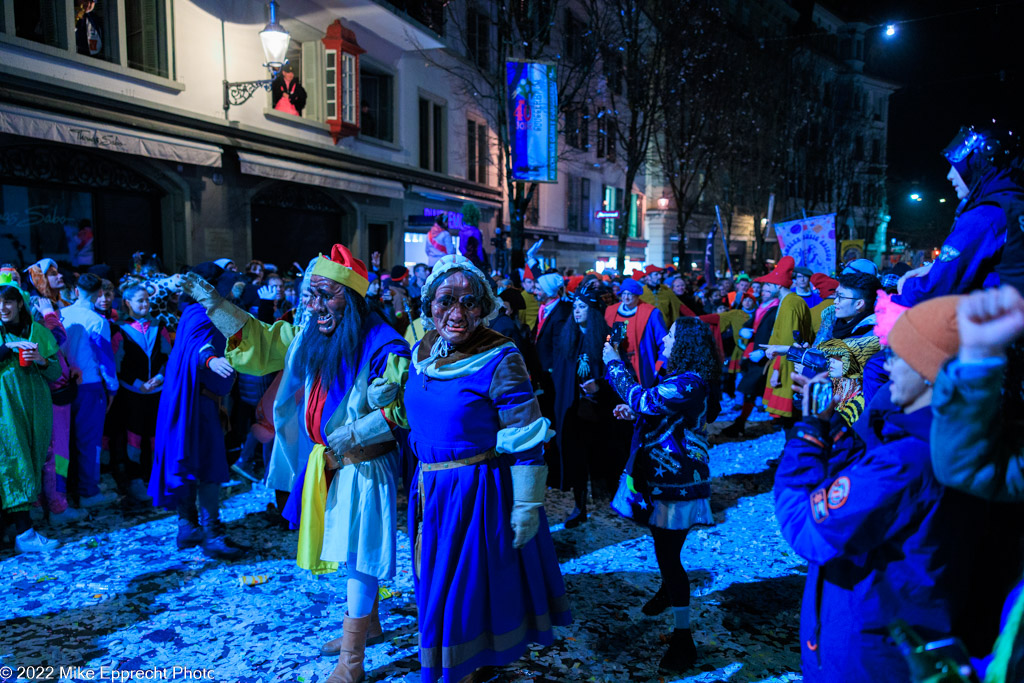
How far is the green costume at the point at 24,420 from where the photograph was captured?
4.70m

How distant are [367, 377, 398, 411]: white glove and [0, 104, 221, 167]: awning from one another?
948 cm

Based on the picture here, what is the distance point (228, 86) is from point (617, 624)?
13055 millimetres

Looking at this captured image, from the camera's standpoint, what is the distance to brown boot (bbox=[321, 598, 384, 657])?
363 centimetres

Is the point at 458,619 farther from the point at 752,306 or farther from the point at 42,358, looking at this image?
the point at 752,306

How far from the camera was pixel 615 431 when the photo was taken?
616 centimetres

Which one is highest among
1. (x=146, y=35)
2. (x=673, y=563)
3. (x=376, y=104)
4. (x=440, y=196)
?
(x=376, y=104)

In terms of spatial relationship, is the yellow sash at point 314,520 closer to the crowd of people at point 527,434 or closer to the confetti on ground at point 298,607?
the crowd of people at point 527,434

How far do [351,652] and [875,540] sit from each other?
2595 mm

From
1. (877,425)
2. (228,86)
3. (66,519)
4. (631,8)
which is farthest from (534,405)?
(631,8)

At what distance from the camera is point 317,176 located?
1504cm

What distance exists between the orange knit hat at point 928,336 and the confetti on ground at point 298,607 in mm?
2486

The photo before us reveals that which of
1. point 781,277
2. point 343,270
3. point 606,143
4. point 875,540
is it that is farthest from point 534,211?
point 875,540

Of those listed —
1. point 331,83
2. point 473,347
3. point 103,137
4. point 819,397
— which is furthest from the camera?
point 331,83

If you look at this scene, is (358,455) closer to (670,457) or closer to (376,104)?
(670,457)
